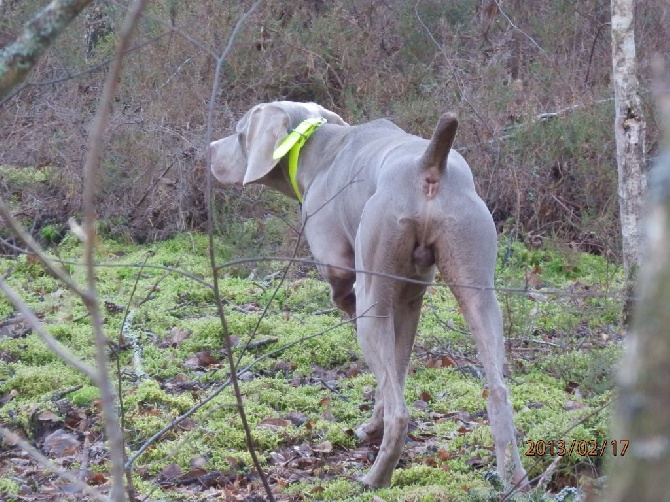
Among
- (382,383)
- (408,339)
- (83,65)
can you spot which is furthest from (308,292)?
(83,65)

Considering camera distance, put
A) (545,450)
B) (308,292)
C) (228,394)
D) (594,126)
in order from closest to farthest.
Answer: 1. (545,450)
2. (228,394)
3. (308,292)
4. (594,126)

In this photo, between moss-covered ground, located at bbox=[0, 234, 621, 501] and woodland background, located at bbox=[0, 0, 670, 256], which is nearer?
moss-covered ground, located at bbox=[0, 234, 621, 501]

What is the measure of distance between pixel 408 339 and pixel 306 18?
737 cm

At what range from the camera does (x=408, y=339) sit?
479 centimetres

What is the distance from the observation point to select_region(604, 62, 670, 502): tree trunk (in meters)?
0.78

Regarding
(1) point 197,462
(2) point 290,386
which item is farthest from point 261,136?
(1) point 197,462

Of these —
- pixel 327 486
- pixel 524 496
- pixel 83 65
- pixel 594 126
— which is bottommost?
pixel 327 486

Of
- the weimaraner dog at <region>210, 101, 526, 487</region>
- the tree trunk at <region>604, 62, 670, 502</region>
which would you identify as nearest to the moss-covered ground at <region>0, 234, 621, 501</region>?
the weimaraner dog at <region>210, 101, 526, 487</region>

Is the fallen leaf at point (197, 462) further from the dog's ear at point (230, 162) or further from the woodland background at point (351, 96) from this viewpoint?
the woodland background at point (351, 96)

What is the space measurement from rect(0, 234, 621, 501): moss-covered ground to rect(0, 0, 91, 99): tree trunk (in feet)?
3.30

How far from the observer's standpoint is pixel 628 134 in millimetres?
6297

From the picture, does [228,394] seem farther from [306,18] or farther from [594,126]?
[306,18]

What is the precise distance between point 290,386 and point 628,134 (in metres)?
2.71
